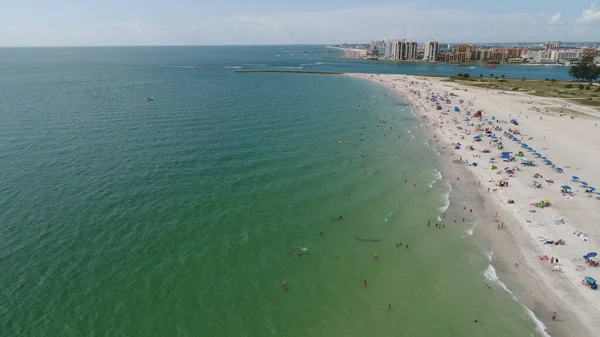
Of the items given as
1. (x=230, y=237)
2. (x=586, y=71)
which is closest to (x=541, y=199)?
(x=230, y=237)

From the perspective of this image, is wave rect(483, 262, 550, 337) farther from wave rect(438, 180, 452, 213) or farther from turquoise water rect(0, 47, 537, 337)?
wave rect(438, 180, 452, 213)

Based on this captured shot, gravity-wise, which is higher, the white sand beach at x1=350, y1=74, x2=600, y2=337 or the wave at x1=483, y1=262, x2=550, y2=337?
the white sand beach at x1=350, y1=74, x2=600, y2=337

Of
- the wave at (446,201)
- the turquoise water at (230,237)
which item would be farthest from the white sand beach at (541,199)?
the wave at (446,201)

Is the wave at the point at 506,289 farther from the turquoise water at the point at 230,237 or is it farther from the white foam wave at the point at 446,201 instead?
the white foam wave at the point at 446,201

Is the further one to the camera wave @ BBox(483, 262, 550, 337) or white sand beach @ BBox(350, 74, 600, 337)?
white sand beach @ BBox(350, 74, 600, 337)

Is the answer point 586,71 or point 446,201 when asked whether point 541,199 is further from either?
point 586,71

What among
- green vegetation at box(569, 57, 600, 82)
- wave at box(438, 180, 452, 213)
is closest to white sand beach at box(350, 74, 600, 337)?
wave at box(438, 180, 452, 213)
